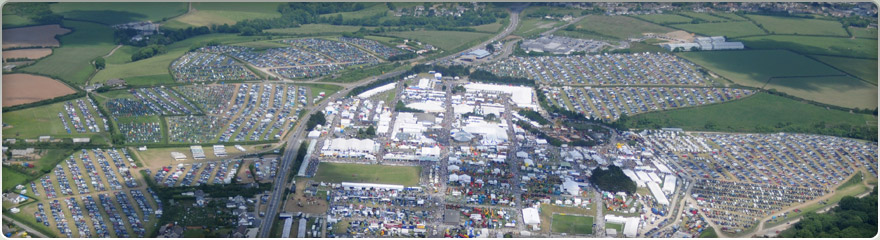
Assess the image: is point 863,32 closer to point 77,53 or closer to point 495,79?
point 495,79

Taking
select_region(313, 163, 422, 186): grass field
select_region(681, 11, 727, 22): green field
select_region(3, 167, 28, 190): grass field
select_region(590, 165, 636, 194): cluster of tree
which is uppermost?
select_region(681, 11, 727, 22): green field

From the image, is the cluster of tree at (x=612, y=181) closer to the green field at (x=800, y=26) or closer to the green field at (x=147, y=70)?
the green field at (x=147, y=70)

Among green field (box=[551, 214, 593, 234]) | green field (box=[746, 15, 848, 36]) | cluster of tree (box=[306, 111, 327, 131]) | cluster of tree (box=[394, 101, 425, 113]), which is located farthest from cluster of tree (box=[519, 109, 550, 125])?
green field (box=[746, 15, 848, 36])

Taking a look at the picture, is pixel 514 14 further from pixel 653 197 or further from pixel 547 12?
pixel 653 197

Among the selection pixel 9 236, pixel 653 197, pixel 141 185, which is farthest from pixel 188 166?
pixel 653 197

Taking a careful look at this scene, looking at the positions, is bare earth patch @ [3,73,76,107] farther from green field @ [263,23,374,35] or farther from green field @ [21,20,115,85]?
green field @ [263,23,374,35]

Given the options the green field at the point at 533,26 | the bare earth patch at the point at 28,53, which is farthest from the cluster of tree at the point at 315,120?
the green field at the point at 533,26

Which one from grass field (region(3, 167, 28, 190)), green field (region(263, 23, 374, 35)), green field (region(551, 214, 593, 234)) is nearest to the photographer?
green field (region(551, 214, 593, 234))
